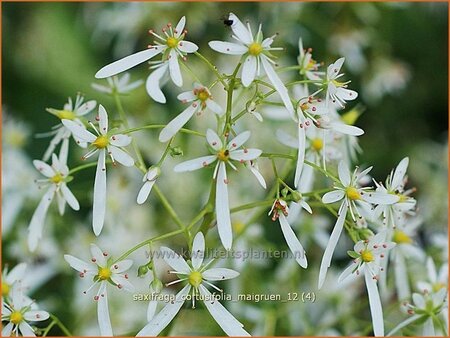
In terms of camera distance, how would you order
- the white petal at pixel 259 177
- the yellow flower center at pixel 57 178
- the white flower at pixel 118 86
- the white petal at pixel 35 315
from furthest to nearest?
the white flower at pixel 118 86
the yellow flower center at pixel 57 178
the white petal at pixel 35 315
the white petal at pixel 259 177

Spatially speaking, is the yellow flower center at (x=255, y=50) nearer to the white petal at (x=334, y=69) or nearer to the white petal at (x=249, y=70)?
the white petal at (x=249, y=70)

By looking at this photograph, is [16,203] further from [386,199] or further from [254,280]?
[386,199]

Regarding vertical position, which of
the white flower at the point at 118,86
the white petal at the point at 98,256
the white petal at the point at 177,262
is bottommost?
the white petal at the point at 177,262

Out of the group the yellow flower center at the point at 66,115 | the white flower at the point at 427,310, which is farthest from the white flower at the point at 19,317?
the white flower at the point at 427,310

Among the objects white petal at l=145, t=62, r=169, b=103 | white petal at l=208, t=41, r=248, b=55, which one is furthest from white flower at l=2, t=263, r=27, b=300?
white petal at l=208, t=41, r=248, b=55

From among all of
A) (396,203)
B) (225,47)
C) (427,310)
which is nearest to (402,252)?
(427,310)

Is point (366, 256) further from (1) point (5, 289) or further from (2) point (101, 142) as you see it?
(1) point (5, 289)
